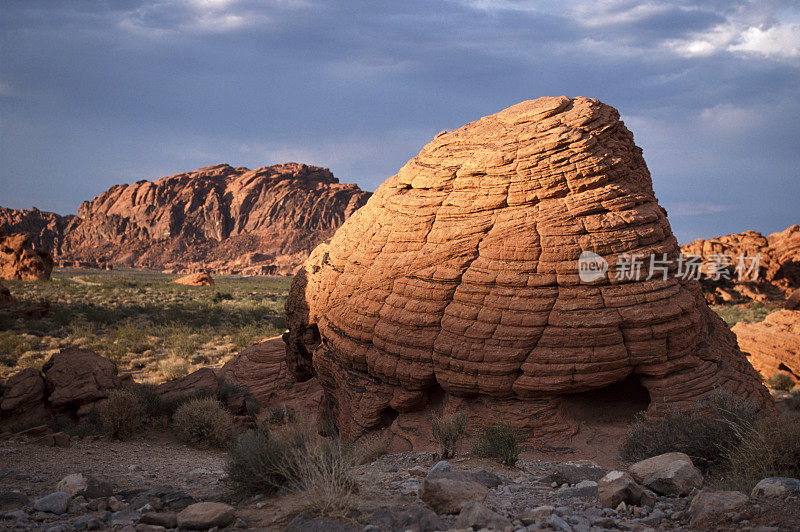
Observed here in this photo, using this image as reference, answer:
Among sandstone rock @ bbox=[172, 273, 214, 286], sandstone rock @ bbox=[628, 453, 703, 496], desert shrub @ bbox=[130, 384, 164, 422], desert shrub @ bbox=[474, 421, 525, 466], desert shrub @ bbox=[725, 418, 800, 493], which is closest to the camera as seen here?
sandstone rock @ bbox=[628, 453, 703, 496]

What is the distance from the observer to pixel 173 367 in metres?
18.6

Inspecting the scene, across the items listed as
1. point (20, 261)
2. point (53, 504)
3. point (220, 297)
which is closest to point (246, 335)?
point (220, 297)

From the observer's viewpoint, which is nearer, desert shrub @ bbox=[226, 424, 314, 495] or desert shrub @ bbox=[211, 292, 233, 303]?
desert shrub @ bbox=[226, 424, 314, 495]

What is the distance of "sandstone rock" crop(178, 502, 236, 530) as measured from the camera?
461 centimetres

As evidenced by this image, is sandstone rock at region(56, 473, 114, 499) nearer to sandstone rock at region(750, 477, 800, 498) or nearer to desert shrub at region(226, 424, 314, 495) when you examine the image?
desert shrub at region(226, 424, 314, 495)

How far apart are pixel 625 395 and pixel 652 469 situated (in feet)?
14.0

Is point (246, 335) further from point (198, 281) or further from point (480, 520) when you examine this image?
point (198, 281)

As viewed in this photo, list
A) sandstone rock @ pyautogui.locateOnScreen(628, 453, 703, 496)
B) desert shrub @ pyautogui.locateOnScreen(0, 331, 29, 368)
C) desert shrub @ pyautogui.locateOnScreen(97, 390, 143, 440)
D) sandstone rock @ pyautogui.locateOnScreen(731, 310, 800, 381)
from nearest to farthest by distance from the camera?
sandstone rock @ pyautogui.locateOnScreen(628, 453, 703, 496) → desert shrub @ pyautogui.locateOnScreen(97, 390, 143, 440) → sandstone rock @ pyautogui.locateOnScreen(731, 310, 800, 381) → desert shrub @ pyautogui.locateOnScreen(0, 331, 29, 368)

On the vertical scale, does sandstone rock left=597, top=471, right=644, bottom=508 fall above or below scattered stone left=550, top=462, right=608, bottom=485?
above

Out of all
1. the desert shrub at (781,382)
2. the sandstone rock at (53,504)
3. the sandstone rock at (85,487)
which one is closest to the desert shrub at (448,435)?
the sandstone rock at (85,487)

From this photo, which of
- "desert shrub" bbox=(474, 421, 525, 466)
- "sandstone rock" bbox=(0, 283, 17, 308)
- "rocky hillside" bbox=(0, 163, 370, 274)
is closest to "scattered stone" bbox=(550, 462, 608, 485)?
"desert shrub" bbox=(474, 421, 525, 466)

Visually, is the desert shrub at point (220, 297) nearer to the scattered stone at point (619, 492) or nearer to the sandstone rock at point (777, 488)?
the scattered stone at point (619, 492)

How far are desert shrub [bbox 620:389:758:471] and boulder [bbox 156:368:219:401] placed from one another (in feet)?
34.2

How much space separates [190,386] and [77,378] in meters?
2.64
